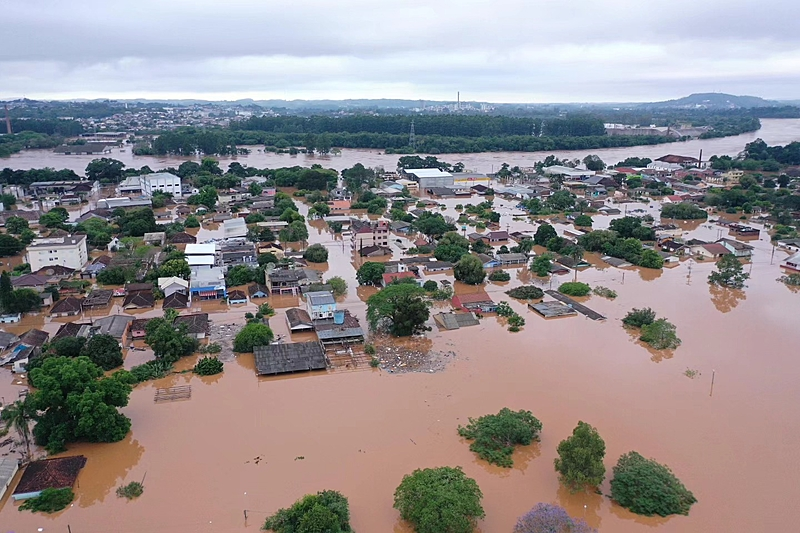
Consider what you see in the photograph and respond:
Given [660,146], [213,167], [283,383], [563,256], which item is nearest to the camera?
[283,383]

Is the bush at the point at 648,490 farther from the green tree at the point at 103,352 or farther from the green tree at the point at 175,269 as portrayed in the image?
the green tree at the point at 175,269

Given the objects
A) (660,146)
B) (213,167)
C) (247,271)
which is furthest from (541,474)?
(660,146)

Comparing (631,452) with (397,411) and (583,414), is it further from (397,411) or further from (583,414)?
(397,411)

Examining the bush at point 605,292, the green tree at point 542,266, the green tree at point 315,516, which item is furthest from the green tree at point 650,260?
the green tree at point 315,516

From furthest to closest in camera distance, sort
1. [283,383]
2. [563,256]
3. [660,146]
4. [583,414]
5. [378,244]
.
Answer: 1. [660,146]
2. [378,244]
3. [563,256]
4. [283,383]
5. [583,414]

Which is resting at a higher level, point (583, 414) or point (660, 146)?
point (660, 146)

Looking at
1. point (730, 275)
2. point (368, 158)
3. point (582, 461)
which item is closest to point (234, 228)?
point (730, 275)

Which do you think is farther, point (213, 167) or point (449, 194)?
point (213, 167)
